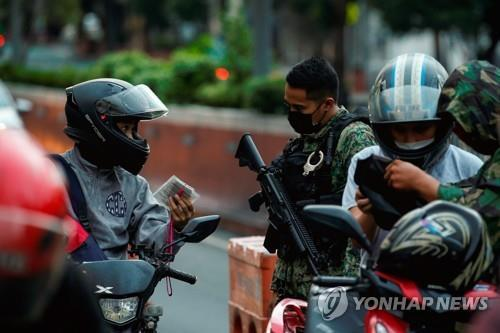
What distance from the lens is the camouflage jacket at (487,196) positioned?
4.24m

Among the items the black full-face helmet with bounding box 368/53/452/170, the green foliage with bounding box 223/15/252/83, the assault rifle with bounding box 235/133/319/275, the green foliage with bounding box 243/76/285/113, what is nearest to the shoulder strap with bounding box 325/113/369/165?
the assault rifle with bounding box 235/133/319/275

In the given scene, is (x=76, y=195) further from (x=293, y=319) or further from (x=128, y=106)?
(x=293, y=319)

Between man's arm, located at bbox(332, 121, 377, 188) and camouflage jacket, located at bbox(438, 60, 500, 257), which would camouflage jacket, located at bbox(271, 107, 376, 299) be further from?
camouflage jacket, located at bbox(438, 60, 500, 257)

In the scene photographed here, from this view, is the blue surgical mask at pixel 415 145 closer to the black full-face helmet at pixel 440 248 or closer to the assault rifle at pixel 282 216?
the black full-face helmet at pixel 440 248

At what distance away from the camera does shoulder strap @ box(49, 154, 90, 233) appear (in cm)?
540

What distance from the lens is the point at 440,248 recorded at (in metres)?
3.90

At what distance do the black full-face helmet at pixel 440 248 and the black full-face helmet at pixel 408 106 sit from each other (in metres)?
0.67

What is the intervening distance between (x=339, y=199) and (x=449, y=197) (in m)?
1.68

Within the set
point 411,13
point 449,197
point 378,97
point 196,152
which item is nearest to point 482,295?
point 449,197

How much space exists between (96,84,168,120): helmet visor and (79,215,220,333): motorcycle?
23.8 inches

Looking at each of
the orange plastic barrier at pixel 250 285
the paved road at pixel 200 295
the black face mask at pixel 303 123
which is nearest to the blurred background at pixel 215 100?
the paved road at pixel 200 295

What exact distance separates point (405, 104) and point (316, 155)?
1390 millimetres

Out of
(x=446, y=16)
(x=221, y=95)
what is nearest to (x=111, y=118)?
(x=221, y=95)

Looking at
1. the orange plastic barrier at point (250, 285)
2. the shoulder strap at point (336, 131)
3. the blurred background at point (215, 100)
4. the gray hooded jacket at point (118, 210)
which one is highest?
the shoulder strap at point (336, 131)
